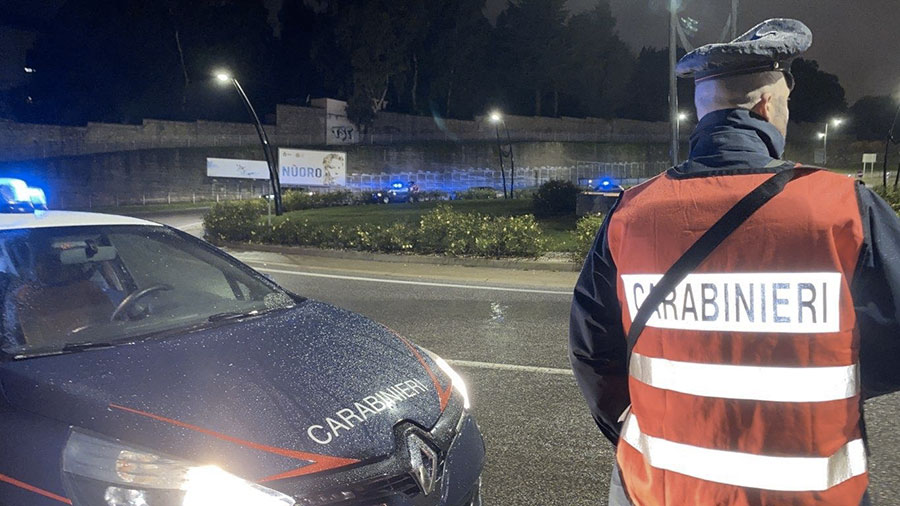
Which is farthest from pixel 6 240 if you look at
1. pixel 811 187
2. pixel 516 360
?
pixel 516 360

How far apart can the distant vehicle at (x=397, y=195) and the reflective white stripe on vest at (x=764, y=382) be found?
1560 inches

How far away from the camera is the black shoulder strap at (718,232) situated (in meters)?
1.54

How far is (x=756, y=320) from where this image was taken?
1518 millimetres

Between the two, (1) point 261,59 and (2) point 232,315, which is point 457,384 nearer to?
(2) point 232,315

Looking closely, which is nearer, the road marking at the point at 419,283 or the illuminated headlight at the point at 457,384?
the illuminated headlight at the point at 457,384

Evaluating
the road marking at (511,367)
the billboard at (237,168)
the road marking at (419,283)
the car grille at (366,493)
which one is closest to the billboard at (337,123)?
the billboard at (237,168)

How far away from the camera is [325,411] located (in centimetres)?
256

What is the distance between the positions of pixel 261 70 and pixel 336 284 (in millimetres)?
55038

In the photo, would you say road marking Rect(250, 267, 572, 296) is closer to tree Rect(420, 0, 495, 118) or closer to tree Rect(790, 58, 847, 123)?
tree Rect(420, 0, 495, 118)

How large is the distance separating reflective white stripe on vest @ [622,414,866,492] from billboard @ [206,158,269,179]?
22745 mm

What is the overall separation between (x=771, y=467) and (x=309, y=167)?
23829 mm

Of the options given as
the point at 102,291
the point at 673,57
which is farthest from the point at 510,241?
the point at 102,291

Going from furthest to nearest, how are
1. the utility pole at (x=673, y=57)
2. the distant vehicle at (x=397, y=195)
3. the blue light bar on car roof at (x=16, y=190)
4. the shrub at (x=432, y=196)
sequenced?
the shrub at (x=432, y=196)
the distant vehicle at (x=397, y=195)
the utility pole at (x=673, y=57)
the blue light bar on car roof at (x=16, y=190)

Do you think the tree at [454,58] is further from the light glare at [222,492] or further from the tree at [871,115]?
the light glare at [222,492]
